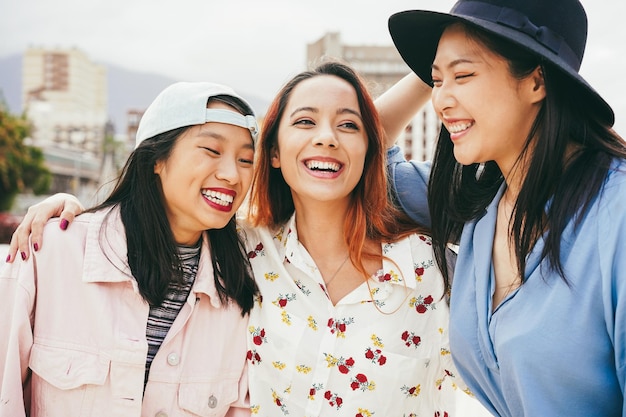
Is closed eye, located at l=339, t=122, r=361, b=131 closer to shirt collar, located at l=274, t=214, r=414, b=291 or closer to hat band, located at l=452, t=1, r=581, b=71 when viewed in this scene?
shirt collar, located at l=274, t=214, r=414, b=291

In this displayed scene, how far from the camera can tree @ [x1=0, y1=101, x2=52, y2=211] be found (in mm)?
25672

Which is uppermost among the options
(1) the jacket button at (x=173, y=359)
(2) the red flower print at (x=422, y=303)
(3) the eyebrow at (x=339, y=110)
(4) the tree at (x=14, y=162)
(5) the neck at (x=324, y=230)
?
(3) the eyebrow at (x=339, y=110)

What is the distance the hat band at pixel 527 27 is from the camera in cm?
167

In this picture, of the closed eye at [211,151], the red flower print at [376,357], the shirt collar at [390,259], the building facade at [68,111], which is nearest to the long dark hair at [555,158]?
the shirt collar at [390,259]

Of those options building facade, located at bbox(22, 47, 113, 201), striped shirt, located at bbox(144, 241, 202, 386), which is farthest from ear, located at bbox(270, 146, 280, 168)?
building facade, located at bbox(22, 47, 113, 201)

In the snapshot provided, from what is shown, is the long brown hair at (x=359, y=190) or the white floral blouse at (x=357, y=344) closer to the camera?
the white floral blouse at (x=357, y=344)

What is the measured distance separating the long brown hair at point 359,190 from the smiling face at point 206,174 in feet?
1.06

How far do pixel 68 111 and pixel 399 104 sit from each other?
405 feet

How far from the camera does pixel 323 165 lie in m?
2.43

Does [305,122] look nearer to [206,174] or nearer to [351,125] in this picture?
[351,125]

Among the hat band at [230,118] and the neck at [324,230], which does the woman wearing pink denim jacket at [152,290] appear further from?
the neck at [324,230]

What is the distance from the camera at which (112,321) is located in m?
2.18

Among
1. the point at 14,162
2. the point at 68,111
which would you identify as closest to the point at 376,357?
the point at 14,162

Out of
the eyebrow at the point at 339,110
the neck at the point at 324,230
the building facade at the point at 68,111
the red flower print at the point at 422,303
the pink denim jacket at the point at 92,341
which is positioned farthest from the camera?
the building facade at the point at 68,111
